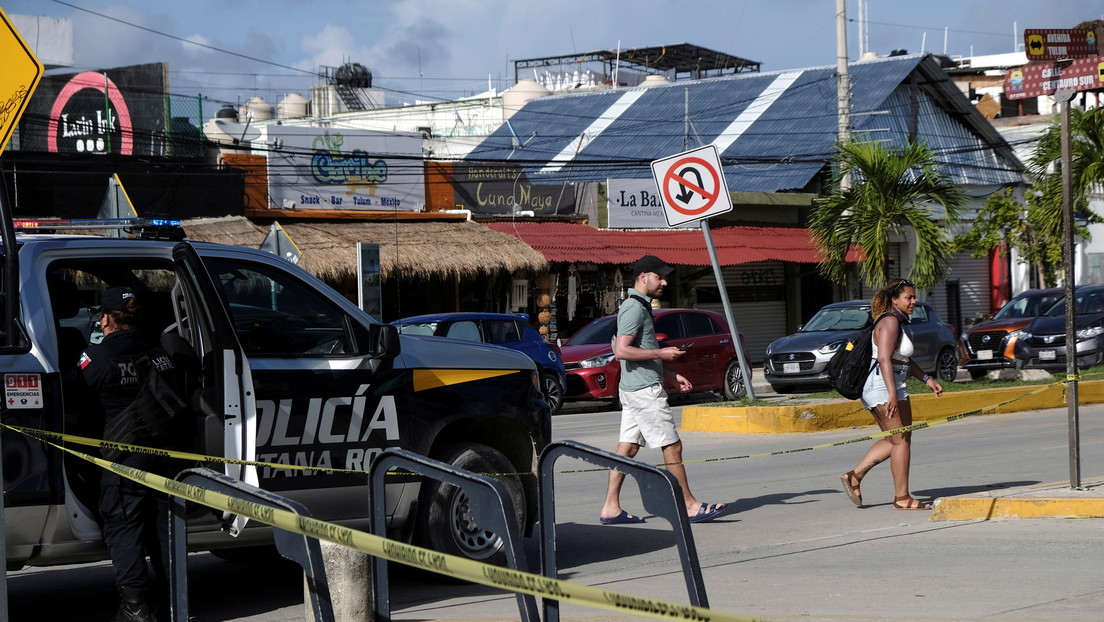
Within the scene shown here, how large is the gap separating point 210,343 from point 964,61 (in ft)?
262

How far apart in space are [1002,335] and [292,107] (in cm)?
4413

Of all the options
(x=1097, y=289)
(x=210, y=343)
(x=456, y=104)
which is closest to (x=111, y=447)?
(x=210, y=343)

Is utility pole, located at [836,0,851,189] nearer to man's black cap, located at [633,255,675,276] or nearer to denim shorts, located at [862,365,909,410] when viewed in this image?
denim shorts, located at [862,365,909,410]

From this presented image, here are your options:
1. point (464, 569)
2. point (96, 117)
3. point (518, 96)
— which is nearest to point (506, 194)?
point (96, 117)

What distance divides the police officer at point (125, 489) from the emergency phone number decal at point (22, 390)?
1.00ft

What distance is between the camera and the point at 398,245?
86.1ft

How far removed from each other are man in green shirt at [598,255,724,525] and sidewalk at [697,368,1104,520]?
207 centimetres

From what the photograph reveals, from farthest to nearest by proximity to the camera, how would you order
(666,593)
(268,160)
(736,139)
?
(736,139) → (268,160) → (666,593)

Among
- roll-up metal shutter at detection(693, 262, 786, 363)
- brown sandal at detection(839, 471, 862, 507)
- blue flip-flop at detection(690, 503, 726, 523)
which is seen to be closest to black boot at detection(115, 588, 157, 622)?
blue flip-flop at detection(690, 503, 726, 523)

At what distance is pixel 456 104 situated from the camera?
59.0 metres

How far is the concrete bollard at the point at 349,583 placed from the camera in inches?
233

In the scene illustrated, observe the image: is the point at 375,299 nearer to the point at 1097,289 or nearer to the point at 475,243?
the point at 475,243

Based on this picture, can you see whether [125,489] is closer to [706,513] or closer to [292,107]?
[706,513]

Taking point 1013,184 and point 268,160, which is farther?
point 1013,184
